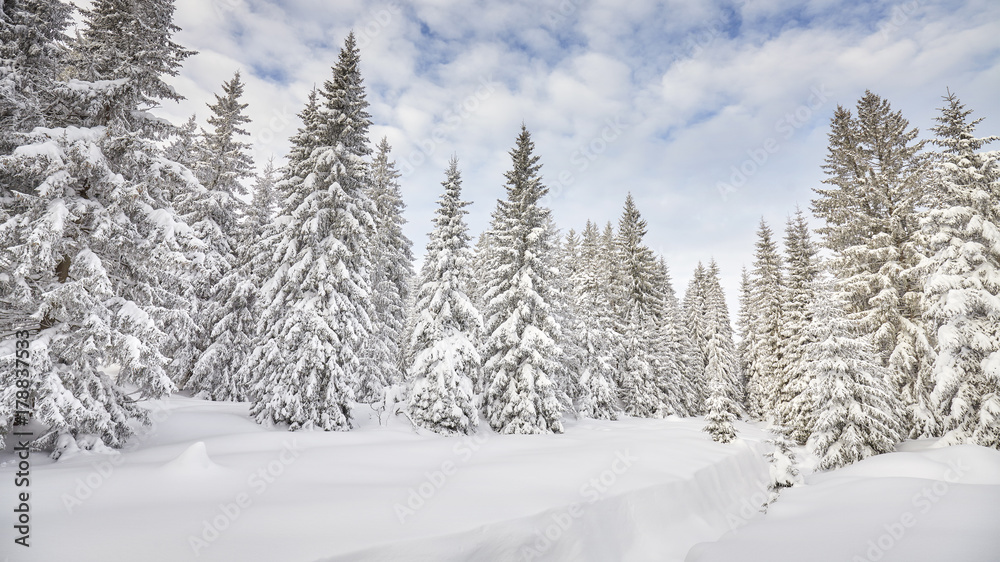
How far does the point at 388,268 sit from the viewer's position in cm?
2500

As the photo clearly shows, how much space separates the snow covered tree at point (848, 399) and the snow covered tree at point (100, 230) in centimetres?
2139

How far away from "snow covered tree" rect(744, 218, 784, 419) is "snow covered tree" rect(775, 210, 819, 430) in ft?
2.16

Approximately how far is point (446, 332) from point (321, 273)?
5634 millimetres

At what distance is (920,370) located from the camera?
16.2 metres

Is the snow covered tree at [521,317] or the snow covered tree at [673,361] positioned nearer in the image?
the snow covered tree at [521,317]

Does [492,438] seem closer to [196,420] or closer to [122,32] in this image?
[196,420]

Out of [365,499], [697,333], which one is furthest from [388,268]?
[697,333]

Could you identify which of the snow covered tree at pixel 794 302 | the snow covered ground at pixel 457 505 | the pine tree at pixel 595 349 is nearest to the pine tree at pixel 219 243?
the snow covered ground at pixel 457 505

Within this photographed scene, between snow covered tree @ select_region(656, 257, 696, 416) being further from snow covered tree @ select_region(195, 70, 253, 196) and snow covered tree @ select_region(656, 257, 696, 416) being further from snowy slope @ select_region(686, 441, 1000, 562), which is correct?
snow covered tree @ select_region(195, 70, 253, 196)

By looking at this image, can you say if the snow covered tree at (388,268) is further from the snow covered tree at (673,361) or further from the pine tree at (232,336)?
the snow covered tree at (673,361)

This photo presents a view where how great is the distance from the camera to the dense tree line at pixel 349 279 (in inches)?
386

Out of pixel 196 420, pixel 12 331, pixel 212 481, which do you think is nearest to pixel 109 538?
pixel 212 481

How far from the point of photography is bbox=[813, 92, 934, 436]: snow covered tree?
666 inches

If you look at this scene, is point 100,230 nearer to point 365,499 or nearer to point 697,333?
point 365,499
